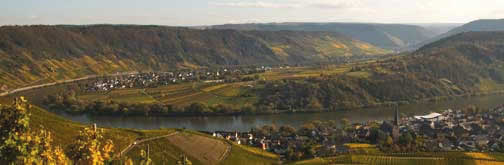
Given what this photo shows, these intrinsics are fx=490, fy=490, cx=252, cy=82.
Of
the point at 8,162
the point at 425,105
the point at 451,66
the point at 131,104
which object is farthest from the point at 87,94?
the point at 8,162

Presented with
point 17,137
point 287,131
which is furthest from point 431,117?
point 17,137

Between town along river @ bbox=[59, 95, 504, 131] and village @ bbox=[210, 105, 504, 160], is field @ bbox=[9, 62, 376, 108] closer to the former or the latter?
town along river @ bbox=[59, 95, 504, 131]

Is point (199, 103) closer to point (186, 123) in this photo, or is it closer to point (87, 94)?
point (186, 123)

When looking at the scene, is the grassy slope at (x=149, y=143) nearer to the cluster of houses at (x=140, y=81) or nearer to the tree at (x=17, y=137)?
the tree at (x=17, y=137)

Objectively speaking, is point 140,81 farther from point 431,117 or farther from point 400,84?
point 431,117

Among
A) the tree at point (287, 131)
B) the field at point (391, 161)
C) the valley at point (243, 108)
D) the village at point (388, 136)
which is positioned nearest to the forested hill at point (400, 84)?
the valley at point (243, 108)
